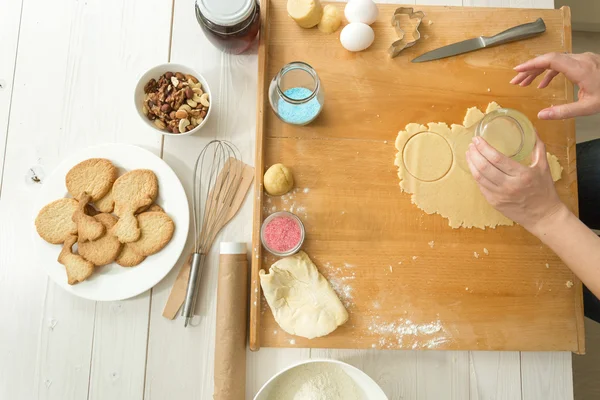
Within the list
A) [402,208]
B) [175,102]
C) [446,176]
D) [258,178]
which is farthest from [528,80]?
[175,102]

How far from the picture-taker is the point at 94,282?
2.47 ft

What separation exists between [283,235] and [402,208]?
9.1 inches

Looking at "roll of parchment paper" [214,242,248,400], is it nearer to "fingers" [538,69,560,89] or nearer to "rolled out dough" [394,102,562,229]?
"rolled out dough" [394,102,562,229]

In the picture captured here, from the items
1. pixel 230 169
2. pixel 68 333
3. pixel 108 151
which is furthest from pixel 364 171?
pixel 68 333

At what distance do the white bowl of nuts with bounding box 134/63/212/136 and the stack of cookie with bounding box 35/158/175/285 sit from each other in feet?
0.34

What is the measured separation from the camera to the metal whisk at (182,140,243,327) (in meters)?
0.78

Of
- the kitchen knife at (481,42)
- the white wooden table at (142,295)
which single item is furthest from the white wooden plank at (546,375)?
the kitchen knife at (481,42)

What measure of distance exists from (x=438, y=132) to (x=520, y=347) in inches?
16.8

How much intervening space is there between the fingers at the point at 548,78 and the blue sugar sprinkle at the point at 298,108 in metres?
0.43

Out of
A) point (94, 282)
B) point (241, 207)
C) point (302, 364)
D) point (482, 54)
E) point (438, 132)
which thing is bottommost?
point (302, 364)

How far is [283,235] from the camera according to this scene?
72 cm

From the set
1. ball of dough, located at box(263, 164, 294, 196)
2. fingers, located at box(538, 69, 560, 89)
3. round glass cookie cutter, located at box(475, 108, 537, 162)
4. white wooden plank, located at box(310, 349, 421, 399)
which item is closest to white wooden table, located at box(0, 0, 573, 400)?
white wooden plank, located at box(310, 349, 421, 399)

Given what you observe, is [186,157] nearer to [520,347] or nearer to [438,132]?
[438,132]

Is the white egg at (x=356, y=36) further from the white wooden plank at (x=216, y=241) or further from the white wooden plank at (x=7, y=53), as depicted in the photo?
the white wooden plank at (x=7, y=53)
